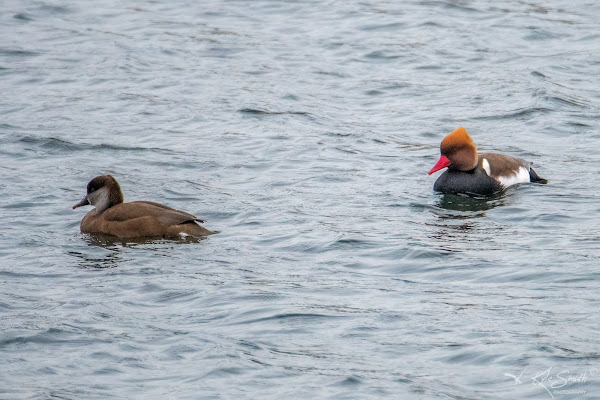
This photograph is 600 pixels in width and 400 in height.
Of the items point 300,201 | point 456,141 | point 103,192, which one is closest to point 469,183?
point 456,141

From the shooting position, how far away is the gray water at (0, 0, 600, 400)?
7.04m

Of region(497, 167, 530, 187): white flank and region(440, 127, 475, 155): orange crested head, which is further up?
region(440, 127, 475, 155): orange crested head

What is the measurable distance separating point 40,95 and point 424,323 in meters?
9.44

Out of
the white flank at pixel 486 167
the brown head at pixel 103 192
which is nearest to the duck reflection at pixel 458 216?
the white flank at pixel 486 167

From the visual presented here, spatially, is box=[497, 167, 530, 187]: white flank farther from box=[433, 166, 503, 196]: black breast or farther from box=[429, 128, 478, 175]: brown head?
box=[429, 128, 478, 175]: brown head

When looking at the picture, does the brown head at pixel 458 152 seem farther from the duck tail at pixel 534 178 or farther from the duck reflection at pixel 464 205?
the duck tail at pixel 534 178

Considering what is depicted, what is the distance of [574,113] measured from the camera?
14.5 m

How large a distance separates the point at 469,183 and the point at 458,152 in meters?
0.36

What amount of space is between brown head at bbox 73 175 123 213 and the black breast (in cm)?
338

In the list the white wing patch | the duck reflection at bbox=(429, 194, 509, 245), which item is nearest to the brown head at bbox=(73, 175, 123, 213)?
the duck reflection at bbox=(429, 194, 509, 245)

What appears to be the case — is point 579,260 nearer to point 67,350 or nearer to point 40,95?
point 67,350

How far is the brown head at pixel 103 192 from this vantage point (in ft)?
34.4

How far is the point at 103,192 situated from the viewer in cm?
1049

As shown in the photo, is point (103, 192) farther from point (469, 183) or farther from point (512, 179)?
point (512, 179)
